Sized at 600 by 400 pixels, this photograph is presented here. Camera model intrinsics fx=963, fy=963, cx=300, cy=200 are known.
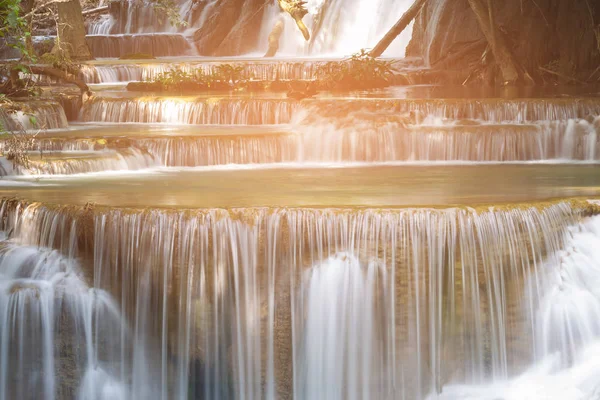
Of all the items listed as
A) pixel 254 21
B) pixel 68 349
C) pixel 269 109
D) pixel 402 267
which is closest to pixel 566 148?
pixel 269 109

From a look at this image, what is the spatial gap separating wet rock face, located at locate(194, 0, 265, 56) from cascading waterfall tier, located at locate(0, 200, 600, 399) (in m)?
19.3

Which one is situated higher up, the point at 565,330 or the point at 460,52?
the point at 460,52

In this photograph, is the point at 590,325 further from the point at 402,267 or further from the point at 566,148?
the point at 566,148

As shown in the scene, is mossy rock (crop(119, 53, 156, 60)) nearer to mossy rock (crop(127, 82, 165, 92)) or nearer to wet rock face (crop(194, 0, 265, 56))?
wet rock face (crop(194, 0, 265, 56))

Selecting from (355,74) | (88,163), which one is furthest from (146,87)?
(88,163)

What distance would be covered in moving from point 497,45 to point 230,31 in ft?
36.8

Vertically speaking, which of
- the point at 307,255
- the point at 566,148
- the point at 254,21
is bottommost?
the point at 307,255

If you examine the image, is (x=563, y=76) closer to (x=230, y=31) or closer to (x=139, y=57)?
(x=139, y=57)

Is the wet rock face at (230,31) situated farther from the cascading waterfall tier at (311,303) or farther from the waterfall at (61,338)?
the cascading waterfall tier at (311,303)

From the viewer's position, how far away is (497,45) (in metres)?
18.5

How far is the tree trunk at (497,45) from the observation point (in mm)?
18344

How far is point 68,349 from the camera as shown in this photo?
353 inches

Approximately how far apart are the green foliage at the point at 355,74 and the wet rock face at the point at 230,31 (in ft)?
27.8

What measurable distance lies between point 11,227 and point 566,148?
7909 millimetres
